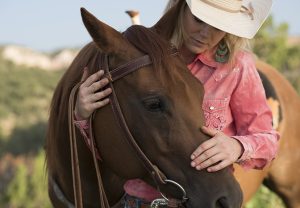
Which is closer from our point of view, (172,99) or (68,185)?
(172,99)

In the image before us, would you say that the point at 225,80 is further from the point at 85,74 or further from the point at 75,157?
the point at 75,157

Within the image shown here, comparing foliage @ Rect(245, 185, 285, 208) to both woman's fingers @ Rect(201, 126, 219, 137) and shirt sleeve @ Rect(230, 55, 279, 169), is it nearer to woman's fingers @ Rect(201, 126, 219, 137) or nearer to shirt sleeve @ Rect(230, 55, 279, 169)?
shirt sleeve @ Rect(230, 55, 279, 169)

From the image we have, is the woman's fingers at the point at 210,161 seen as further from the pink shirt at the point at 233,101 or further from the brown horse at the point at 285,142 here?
the brown horse at the point at 285,142

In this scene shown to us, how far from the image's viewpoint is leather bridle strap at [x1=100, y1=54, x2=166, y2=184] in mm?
2130

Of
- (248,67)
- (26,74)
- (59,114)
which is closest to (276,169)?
(248,67)

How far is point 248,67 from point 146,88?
68cm

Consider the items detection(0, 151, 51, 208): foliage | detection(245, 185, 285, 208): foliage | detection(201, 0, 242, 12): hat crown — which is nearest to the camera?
detection(201, 0, 242, 12): hat crown

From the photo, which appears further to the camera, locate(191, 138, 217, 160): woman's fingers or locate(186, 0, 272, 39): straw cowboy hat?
locate(186, 0, 272, 39): straw cowboy hat

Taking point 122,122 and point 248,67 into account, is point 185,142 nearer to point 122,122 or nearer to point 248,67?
point 122,122

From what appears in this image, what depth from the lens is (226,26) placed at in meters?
2.34

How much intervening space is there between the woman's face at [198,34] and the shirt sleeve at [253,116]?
22cm

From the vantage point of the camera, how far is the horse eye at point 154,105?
2.11 metres

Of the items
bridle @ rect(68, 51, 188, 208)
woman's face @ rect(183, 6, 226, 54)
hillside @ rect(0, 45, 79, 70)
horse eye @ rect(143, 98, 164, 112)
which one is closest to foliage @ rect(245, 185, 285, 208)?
woman's face @ rect(183, 6, 226, 54)

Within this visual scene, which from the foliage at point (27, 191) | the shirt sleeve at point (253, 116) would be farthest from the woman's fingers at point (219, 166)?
the foliage at point (27, 191)
